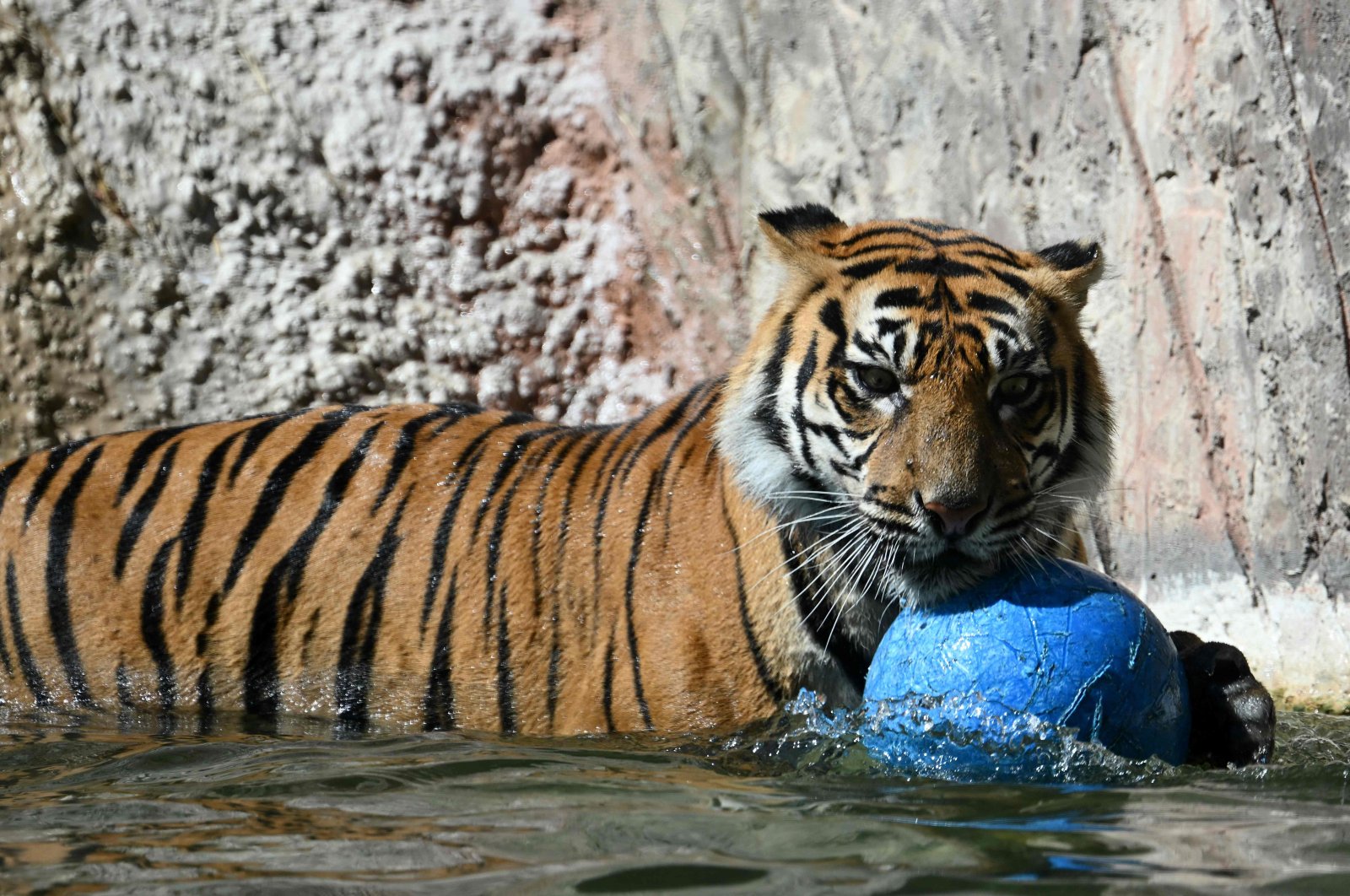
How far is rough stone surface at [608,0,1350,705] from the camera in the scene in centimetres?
389

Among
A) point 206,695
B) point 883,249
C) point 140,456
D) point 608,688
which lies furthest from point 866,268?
point 140,456

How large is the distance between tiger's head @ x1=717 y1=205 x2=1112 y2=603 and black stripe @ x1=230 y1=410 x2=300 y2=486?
4.79 ft

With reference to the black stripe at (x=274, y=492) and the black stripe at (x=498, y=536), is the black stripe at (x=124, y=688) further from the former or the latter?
the black stripe at (x=498, y=536)

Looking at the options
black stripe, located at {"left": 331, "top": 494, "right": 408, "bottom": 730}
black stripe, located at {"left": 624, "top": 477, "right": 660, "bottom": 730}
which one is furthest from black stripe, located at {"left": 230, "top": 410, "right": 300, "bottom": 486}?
black stripe, located at {"left": 624, "top": 477, "right": 660, "bottom": 730}

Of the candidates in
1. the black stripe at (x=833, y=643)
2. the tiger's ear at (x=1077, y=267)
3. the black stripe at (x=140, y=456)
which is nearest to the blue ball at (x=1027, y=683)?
the black stripe at (x=833, y=643)

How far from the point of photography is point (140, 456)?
402cm

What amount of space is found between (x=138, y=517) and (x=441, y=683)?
0.99 m

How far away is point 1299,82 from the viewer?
3883 millimetres

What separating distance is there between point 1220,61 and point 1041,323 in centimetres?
163

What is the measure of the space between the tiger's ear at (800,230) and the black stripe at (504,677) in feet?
3.59

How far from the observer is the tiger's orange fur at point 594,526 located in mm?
2818

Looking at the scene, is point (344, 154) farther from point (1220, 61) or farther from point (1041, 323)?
point (1041, 323)

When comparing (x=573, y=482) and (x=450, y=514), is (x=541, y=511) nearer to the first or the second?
(x=573, y=482)

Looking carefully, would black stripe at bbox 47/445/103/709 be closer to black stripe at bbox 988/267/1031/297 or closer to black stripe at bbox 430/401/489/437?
black stripe at bbox 430/401/489/437
